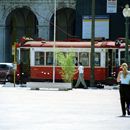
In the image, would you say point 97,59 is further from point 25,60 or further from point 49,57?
point 25,60

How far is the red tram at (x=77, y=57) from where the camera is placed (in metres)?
44.8

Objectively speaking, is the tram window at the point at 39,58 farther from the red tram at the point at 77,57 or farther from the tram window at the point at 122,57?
the tram window at the point at 122,57

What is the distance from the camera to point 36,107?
923 inches

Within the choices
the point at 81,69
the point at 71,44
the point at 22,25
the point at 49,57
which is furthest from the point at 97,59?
the point at 22,25

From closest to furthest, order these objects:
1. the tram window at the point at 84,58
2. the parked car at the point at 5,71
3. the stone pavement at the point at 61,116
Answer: the stone pavement at the point at 61,116
the tram window at the point at 84,58
the parked car at the point at 5,71

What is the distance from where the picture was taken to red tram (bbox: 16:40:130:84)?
44.8 meters

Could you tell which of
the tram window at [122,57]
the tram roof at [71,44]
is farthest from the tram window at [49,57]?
the tram window at [122,57]

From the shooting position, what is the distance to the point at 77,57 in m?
45.3

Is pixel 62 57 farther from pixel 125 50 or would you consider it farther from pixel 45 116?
pixel 45 116

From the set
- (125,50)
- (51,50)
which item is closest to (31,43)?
(51,50)

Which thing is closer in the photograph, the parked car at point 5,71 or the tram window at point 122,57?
the tram window at point 122,57

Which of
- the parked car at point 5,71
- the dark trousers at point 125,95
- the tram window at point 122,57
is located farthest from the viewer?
the parked car at point 5,71

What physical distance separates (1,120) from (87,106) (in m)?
6.67

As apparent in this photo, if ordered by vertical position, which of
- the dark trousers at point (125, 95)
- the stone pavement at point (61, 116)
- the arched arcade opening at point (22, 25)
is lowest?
the stone pavement at point (61, 116)
